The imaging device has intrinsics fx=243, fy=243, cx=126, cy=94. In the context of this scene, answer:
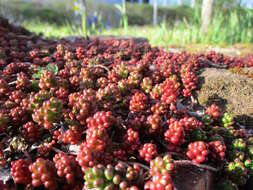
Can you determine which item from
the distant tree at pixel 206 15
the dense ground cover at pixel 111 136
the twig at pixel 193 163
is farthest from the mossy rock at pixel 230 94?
the distant tree at pixel 206 15

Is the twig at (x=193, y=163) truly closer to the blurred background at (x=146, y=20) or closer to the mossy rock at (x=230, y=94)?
the mossy rock at (x=230, y=94)

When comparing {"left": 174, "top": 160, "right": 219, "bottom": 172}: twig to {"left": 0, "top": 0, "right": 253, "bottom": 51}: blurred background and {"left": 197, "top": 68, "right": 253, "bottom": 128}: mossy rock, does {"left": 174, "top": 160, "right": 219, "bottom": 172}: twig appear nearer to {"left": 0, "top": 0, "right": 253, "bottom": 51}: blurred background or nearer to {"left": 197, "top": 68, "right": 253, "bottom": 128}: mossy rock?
{"left": 197, "top": 68, "right": 253, "bottom": 128}: mossy rock

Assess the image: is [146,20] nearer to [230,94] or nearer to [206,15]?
[206,15]

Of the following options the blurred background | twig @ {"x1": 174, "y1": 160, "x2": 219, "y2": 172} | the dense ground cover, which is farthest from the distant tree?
twig @ {"x1": 174, "y1": 160, "x2": 219, "y2": 172}

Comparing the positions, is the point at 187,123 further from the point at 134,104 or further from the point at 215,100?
the point at 215,100

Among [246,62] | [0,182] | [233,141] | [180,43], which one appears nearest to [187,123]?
[233,141]

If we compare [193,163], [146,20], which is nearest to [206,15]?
[193,163]
